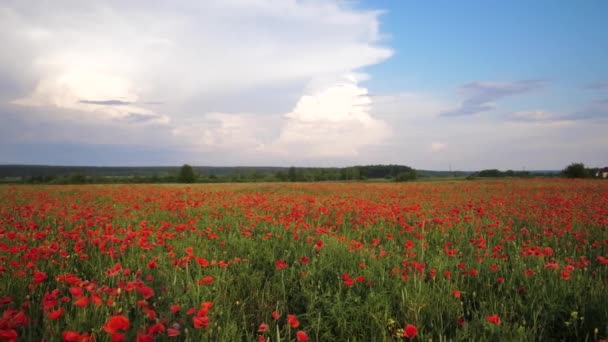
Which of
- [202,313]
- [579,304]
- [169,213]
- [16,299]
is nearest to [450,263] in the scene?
[579,304]

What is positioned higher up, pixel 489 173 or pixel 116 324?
pixel 489 173

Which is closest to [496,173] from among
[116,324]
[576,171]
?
[576,171]

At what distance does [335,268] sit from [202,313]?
2.25 metres

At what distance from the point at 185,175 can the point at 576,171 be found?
2718 inches

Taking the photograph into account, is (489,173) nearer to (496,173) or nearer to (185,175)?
(496,173)

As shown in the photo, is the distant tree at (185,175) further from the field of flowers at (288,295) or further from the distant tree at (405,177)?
the field of flowers at (288,295)

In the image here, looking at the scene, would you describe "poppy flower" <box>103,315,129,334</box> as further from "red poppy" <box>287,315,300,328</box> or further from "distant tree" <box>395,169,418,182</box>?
"distant tree" <box>395,169,418,182</box>

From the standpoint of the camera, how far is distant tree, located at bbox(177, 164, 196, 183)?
65062 millimetres

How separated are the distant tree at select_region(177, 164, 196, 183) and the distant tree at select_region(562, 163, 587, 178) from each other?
221 ft

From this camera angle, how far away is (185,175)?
214 feet

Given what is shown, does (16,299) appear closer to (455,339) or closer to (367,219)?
(455,339)

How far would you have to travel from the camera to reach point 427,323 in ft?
10.1

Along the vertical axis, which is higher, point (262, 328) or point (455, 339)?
point (262, 328)

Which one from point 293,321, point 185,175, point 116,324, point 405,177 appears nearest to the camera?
point 116,324
